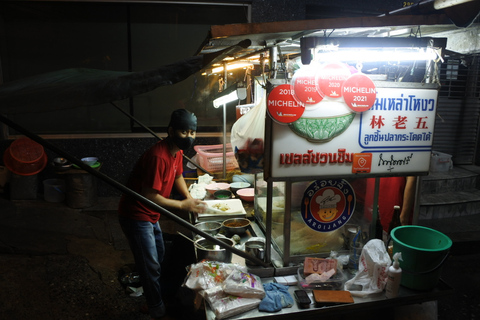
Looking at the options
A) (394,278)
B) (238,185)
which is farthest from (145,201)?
(238,185)

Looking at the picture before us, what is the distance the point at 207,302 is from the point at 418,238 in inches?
78.7

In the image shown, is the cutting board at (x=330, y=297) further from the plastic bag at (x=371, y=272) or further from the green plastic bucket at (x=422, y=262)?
the green plastic bucket at (x=422, y=262)

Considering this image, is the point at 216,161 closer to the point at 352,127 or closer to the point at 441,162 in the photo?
the point at 352,127

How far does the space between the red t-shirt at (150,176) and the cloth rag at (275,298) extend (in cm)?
165

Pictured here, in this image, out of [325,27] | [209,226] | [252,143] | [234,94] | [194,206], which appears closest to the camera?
[325,27]

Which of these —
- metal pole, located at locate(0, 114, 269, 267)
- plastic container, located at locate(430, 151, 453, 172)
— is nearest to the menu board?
metal pole, located at locate(0, 114, 269, 267)

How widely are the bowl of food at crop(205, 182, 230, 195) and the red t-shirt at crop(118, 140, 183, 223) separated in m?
1.15

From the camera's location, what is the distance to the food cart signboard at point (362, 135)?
280 centimetres

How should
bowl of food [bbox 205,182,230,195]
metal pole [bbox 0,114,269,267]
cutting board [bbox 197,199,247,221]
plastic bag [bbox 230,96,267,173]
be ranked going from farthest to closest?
bowl of food [bbox 205,182,230,195], cutting board [bbox 197,199,247,221], plastic bag [bbox 230,96,267,173], metal pole [bbox 0,114,269,267]

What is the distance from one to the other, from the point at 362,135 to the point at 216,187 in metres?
2.84

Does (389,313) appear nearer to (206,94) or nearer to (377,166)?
(377,166)

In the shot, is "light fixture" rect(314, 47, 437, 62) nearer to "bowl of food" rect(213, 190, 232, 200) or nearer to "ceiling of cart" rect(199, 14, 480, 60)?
"ceiling of cart" rect(199, 14, 480, 60)

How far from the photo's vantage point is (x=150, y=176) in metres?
3.71

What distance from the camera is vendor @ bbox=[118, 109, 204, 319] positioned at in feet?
12.3
